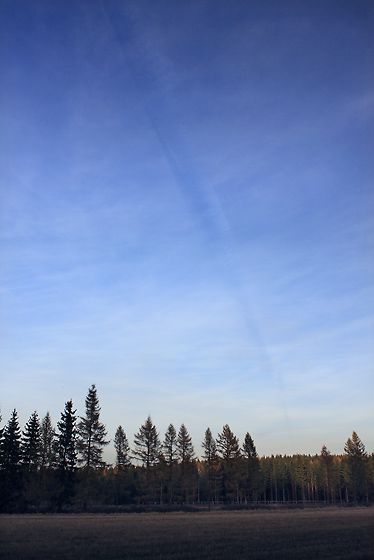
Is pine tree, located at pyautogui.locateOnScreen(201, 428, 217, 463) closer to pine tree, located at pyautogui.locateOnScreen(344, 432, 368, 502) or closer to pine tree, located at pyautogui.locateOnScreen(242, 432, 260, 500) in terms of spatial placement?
pine tree, located at pyautogui.locateOnScreen(242, 432, 260, 500)

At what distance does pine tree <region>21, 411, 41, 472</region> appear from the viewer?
65688 mm

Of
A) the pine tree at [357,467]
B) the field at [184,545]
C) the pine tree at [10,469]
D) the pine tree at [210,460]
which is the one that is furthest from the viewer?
the pine tree at [357,467]

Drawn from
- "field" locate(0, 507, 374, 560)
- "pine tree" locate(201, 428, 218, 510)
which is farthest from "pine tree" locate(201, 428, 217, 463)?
"field" locate(0, 507, 374, 560)

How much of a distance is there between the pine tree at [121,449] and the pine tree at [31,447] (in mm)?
12967

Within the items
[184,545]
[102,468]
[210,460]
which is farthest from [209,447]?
[184,545]

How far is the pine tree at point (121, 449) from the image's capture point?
68.5 meters

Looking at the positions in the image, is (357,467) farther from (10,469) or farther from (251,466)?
(10,469)

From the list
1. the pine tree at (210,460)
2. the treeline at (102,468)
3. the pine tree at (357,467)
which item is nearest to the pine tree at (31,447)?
the treeline at (102,468)

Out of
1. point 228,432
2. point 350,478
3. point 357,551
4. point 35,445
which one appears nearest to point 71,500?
point 35,445

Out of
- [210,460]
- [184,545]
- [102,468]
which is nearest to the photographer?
[184,545]

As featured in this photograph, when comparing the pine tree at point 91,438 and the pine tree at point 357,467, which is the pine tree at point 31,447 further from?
the pine tree at point 357,467

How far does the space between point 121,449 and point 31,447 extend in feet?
49.6

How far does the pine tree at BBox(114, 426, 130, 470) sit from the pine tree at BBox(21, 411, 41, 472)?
1297 centimetres

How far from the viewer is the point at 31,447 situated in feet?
229
